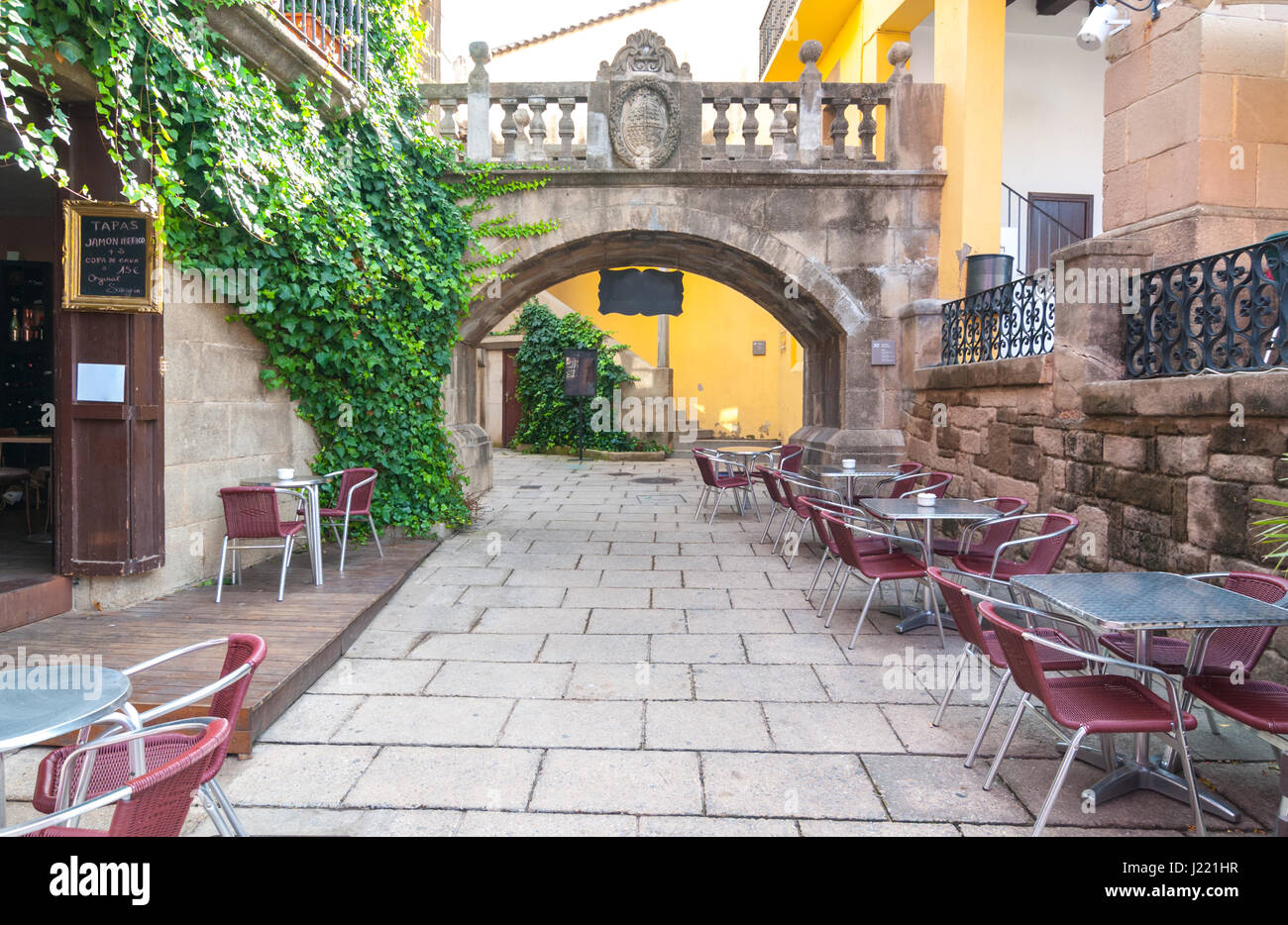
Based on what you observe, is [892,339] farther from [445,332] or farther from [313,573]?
[313,573]

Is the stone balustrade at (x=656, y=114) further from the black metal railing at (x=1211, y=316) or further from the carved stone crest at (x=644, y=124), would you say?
the black metal railing at (x=1211, y=316)

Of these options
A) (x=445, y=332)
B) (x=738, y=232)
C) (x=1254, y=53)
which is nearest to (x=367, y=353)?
(x=445, y=332)

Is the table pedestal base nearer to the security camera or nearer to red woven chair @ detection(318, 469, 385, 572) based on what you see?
the security camera

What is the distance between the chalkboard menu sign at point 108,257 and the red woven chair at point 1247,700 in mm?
5131

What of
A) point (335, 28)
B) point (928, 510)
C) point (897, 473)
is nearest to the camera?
point (928, 510)

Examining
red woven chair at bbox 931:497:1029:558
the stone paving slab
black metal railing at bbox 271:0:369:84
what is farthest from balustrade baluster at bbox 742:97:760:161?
the stone paving slab

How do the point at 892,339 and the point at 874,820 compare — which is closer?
the point at 874,820

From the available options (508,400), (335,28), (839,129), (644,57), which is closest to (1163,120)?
(839,129)

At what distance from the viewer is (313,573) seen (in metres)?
5.41

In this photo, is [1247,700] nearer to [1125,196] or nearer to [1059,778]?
[1059,778]

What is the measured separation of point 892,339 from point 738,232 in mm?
1810

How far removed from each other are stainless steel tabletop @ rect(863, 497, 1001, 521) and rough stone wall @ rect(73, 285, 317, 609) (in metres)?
4.04

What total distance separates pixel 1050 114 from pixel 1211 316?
752 cm

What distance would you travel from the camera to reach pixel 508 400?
55.6ft
